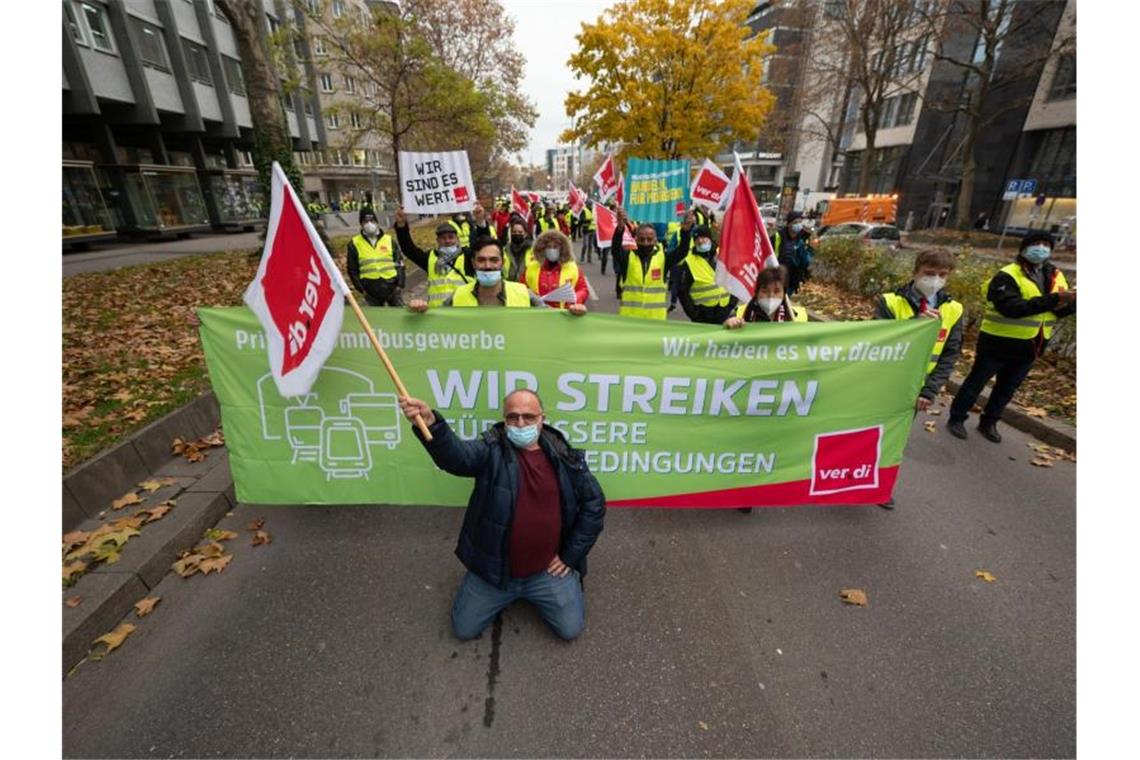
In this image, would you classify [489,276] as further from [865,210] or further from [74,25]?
[865,210]

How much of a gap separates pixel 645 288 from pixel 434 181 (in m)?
3.85

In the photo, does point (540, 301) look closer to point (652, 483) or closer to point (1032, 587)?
point (652, 483)

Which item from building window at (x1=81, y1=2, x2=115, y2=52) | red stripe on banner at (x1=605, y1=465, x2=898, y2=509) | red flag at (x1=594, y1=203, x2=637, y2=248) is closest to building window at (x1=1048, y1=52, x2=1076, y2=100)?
red flag at (x1=594, y1=203, x2=637, y2=248)

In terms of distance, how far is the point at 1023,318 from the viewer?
14.4 feet

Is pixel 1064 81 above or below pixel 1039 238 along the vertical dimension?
above

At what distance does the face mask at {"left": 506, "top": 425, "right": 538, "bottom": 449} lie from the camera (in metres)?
2.50

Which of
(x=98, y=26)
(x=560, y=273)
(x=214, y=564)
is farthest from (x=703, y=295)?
(x=98, y=26)

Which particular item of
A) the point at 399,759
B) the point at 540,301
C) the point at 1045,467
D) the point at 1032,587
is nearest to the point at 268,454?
the point at 399,759

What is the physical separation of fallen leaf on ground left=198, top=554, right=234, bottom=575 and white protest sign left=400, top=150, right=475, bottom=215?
5.57 metres

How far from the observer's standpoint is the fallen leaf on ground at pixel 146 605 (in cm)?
293

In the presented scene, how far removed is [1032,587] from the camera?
3.18 m

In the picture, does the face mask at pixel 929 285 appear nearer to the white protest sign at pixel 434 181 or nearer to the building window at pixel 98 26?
the white protest sign at pixel 434 181

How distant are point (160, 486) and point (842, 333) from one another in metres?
5.28

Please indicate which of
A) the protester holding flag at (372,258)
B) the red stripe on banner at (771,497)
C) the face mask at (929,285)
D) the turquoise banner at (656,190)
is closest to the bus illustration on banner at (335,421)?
the red stripe on banner at (771,497)
